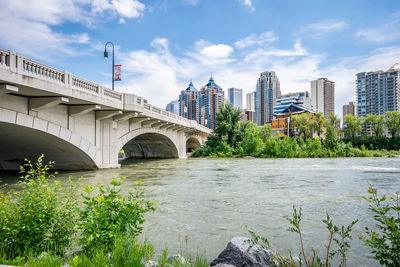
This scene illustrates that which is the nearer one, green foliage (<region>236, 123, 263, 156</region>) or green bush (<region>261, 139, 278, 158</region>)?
green bush (<region>261, 139, 278, 158</region>)

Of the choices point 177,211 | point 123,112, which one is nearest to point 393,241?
point 177,211

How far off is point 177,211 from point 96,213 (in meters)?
4.17

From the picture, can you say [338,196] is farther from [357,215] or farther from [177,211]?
[177,211]

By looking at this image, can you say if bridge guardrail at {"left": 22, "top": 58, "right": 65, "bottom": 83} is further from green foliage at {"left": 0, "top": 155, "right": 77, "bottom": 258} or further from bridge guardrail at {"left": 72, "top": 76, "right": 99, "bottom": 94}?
green foliage at {"left": 0, "top": 155, "right": 77, "bottom": 258}

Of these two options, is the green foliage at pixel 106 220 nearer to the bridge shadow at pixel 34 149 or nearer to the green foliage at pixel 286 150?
the bridge shadow at pixel 34 149

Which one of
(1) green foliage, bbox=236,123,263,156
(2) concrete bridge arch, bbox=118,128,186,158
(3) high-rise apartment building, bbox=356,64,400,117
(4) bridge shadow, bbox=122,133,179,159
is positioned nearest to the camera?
(2) concrete bridge arch, bbox=118,128,186,158

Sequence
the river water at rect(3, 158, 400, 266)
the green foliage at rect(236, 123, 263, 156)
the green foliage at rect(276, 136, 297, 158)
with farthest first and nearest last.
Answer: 1. the green foliage at rect(236, 123, 263, 156)
2. the green foliage at rect(276, 136, 297, 158)
3. the river water at rect(3, 158, 400, 266)

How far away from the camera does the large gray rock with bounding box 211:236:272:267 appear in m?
3.73

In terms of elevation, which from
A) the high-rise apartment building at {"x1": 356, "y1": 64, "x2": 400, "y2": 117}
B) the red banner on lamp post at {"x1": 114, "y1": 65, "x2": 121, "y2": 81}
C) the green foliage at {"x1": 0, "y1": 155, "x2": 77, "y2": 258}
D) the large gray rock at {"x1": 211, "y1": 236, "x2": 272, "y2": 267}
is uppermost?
the high-rise apartment building at {"x1": 356, "y1": 64, "x2": 400, "y2": 117}

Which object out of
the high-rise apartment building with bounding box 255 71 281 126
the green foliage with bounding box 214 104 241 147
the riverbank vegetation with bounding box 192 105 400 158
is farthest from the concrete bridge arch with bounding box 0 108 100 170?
the high-rise apartment building with bounding box 255 71 281 126

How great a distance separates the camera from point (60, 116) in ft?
50.2

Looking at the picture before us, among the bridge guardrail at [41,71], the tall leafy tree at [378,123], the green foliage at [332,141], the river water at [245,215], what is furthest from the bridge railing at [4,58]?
the tall leafy tree at [378,123]

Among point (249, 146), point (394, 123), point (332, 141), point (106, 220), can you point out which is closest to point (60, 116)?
point (106, 220)

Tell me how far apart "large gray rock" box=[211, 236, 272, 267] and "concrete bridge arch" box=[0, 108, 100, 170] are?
12.1 m
